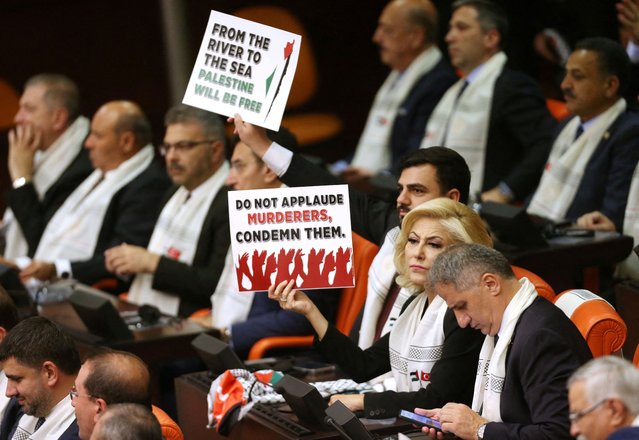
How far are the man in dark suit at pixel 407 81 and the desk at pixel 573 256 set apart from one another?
2.25m

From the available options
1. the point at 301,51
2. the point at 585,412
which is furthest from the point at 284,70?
the point at 301,51

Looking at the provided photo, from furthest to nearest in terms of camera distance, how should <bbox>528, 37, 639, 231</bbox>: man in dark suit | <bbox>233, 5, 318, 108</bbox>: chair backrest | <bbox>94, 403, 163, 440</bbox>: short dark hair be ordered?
<bbox>233, 5, 318, 108</bbox>: chair backrest, <bbox>528, 37, 639, 231</bbox>: man in dark suit, <bbox>94, 403, 163, 440</bbox>: short dark hair

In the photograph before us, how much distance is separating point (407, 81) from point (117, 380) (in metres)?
4.26

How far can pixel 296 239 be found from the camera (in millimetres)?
4188

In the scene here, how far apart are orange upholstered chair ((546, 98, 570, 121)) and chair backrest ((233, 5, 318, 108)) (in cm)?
239

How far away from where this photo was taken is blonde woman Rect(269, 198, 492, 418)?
404 centimetres

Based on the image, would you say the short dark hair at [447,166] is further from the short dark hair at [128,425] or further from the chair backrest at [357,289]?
the short dark hair at [128,425]

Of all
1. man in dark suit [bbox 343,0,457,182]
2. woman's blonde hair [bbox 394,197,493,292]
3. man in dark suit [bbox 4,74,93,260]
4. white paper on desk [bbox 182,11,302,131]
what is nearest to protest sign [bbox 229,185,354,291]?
woman's blonde hair [bbox 394,197,493,292]

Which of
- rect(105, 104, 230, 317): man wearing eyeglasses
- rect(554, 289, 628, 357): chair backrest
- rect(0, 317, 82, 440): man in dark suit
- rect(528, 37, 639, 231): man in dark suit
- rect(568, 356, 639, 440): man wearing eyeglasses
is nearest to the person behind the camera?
rect(568, 356, 639, 440): man wearing eyeglasses

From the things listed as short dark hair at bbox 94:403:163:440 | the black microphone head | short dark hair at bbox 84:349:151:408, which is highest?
short dark hair at bbox 94:403:163:440

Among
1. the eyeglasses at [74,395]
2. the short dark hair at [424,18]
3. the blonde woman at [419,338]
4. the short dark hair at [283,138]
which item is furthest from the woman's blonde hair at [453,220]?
the short dark hair at [424,18]

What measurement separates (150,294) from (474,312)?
282 cm

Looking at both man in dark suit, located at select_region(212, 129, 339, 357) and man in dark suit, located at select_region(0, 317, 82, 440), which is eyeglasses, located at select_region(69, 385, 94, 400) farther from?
man in dark suit, located at select_region(212, 129, 339, 357)

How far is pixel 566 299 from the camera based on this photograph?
415cm
